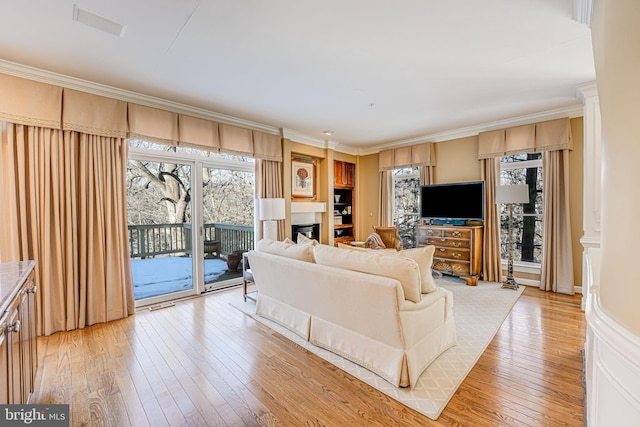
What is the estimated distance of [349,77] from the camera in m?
3.11

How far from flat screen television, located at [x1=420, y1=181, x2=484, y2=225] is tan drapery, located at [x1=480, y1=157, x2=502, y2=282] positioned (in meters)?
0.17

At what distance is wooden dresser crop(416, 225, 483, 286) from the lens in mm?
4668

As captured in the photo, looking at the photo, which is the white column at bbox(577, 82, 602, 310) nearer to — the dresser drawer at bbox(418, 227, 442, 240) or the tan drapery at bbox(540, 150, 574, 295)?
the tan drapery at bbox(540, 150, 574, 295)

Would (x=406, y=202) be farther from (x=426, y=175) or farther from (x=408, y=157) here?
(x=408, y=157)

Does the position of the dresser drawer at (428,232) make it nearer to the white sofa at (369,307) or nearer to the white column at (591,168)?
the white column at (591,168)

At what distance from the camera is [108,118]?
3.26 meters

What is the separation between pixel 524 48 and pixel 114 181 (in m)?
4.54

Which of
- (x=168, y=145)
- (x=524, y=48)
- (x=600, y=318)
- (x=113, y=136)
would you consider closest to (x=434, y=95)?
(x=524, y=48)

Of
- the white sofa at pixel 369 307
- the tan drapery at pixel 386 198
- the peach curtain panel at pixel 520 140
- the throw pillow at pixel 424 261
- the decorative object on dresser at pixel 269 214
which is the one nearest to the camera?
the white sofa at pixel 369 307

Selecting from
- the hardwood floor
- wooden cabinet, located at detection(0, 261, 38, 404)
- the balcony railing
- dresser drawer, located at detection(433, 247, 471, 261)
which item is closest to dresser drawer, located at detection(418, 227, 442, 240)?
dresser drawer, located at detection(433, 247, 471, 261)

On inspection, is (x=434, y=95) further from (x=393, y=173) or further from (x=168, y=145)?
(x=168, y=145)

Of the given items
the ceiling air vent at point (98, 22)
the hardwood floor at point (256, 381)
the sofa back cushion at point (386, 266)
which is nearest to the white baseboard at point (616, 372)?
the hardwood floor at point (256, 381)

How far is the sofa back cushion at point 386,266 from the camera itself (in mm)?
2096

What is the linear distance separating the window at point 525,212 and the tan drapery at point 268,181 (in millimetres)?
3967
